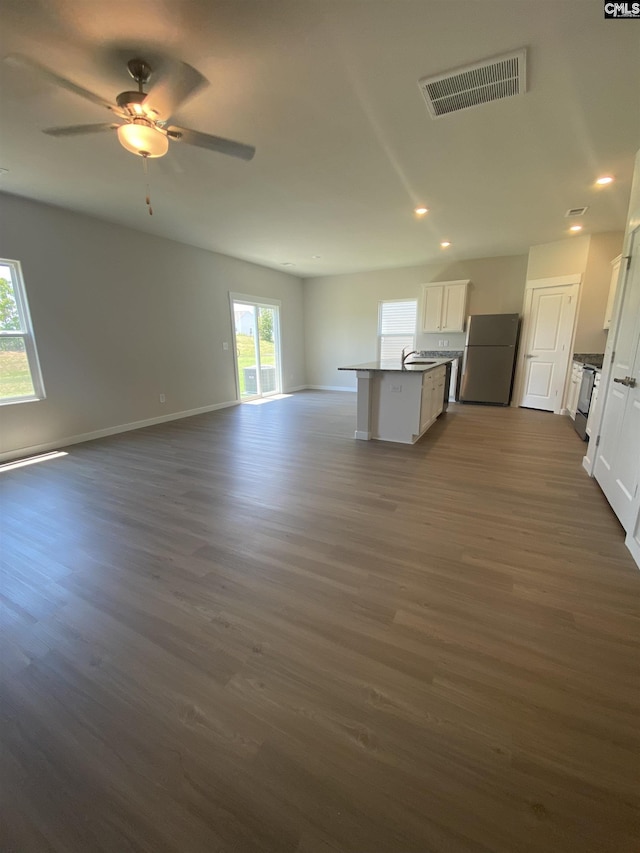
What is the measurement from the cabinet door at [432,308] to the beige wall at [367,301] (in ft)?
1.13

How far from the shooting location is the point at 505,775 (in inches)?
39.9

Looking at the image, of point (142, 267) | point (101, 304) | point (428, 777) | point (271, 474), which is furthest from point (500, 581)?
point (142, 267)

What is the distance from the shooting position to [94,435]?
4547 millimetres

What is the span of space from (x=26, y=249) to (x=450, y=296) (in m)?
6.54

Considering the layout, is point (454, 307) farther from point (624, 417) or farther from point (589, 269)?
point (624, 417)

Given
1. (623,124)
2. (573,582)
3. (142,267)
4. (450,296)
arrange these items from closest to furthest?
(573,582), (623,124), (142,267), (450,296)

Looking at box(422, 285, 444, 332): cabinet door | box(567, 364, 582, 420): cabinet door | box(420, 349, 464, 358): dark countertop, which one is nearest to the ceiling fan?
box(567, 364, 582, 420): cabinet door

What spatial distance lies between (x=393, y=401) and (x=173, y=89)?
326 cm

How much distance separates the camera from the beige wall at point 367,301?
6430 millimetres

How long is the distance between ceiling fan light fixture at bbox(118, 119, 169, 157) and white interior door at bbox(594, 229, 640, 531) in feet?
11.2

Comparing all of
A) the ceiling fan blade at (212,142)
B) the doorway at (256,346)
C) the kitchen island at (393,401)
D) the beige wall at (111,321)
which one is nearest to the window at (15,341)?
the beige wall at (111,321)

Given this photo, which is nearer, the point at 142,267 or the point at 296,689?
the point at 296,689

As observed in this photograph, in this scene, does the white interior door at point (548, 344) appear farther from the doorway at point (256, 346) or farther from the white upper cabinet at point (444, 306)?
the doorway at point (256, 346)

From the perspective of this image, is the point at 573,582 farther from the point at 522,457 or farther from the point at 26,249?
the point at 26,249
